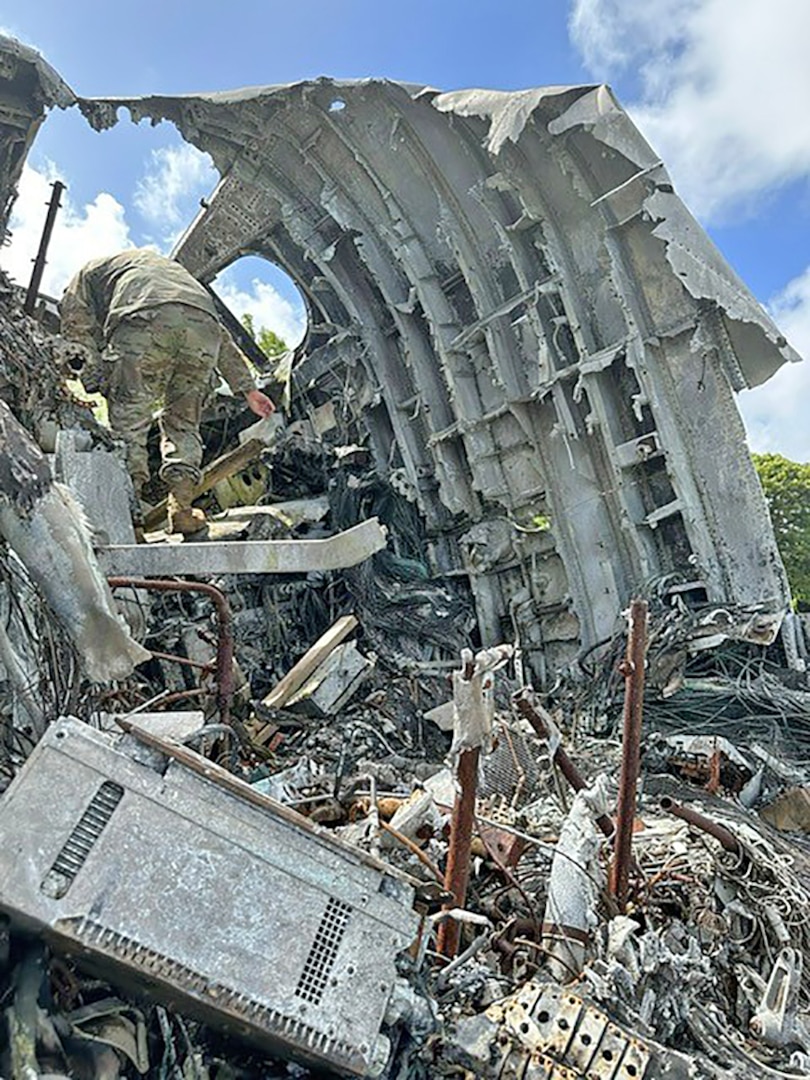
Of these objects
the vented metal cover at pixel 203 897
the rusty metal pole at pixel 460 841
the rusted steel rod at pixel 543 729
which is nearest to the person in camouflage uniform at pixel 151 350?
the rusted steel rod at pixel 543 729

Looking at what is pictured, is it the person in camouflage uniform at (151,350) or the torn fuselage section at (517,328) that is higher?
the torn fuselage section at (517,328)

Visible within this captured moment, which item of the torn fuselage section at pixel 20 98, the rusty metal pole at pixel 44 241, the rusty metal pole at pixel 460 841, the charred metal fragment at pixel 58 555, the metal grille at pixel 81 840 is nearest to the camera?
the metal grille at pixel 81 840

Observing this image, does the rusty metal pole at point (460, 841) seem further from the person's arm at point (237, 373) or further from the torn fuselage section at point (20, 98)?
the person's arm at point (237, 373)

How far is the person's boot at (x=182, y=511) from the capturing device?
540 cm

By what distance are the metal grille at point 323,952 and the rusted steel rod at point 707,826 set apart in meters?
1.51

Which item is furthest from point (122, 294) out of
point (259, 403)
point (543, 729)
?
point (543, 729)

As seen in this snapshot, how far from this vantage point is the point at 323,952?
5.46 feet

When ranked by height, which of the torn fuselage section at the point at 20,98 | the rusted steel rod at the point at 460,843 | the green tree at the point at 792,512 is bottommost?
the rusted steel rod at the point at 460,843

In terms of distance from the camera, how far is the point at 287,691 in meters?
4.96

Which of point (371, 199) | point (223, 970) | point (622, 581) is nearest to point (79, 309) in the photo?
point (371, 199)

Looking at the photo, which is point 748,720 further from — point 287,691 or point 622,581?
point 287,691

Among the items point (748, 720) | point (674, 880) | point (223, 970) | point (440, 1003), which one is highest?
point (748, 720)

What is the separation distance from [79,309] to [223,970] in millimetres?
5553

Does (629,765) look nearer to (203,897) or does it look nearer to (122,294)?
(203,897)
